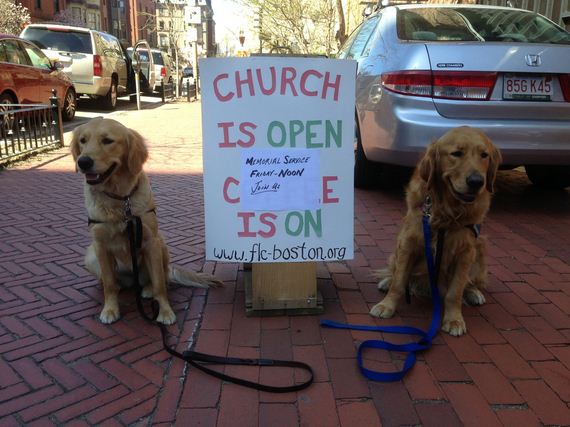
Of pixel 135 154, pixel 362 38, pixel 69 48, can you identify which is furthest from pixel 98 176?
pixel 69 48

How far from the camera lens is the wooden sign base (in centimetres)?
309

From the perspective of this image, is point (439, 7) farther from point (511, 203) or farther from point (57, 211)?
point (57, 211)

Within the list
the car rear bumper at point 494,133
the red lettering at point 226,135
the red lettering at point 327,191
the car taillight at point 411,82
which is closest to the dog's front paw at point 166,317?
the red lettering at point 226,135

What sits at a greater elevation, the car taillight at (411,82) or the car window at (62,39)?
the car window at (62,39)

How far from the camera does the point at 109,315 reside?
9.81 feet

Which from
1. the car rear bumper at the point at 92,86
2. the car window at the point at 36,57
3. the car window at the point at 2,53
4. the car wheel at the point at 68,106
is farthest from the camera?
the car rear bumper at the point at 92,86

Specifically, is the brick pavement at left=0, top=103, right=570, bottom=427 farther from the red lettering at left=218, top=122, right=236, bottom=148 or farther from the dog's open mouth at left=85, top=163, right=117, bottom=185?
the red lettering at left=218, top=122, right=236, bottom=148

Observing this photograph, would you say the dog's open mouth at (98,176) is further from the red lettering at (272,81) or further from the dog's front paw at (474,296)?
the dog's front paw at (474,296)

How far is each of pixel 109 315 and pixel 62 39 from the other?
13331mm

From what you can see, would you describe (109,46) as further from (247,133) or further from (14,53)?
(247,133)

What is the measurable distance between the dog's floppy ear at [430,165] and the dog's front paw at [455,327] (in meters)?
0.80

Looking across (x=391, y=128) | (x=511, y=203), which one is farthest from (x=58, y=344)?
(x=511, y=203)

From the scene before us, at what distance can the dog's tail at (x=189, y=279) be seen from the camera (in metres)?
3.45

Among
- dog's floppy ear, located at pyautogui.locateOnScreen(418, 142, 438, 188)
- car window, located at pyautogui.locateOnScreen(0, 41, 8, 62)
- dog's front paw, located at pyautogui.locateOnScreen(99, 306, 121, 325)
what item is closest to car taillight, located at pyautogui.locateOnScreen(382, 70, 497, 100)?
dog's floppy ear, located at pyautogui.locateOnScreen(418, 142, 438, 188)
